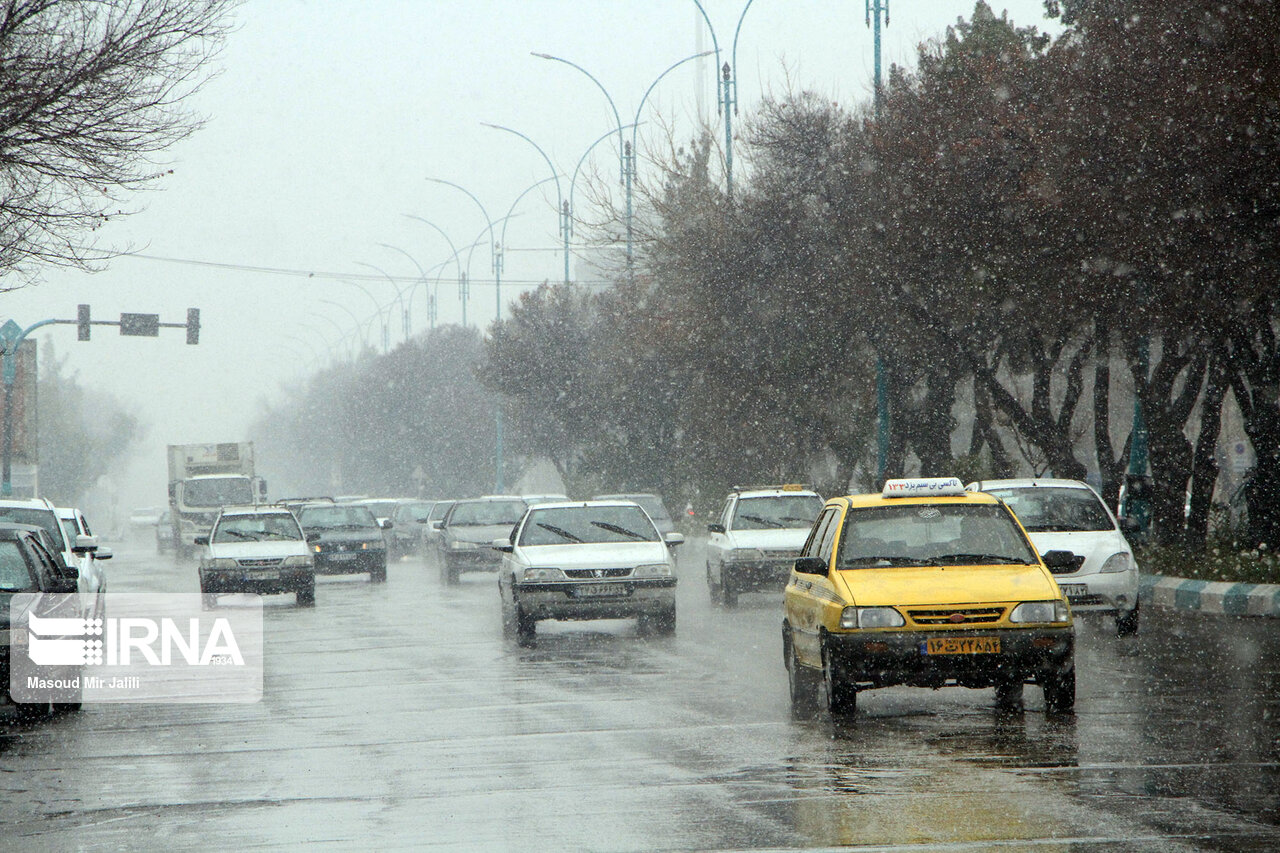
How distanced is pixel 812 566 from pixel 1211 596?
1080 cm

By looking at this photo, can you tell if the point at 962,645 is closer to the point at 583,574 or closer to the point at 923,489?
the point at 923,489

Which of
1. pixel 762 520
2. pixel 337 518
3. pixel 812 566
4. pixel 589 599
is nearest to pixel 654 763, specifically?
pixel 812 566

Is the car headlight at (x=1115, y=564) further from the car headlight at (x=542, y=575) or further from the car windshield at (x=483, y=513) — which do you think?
the car windshield at (x=483, y=513)

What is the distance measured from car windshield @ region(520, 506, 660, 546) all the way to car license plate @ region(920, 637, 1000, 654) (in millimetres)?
8913

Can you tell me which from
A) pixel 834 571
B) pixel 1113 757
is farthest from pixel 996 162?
pixel 1113 757

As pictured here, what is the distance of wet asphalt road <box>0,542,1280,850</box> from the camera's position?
7.36 meters

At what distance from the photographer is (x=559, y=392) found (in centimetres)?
5909

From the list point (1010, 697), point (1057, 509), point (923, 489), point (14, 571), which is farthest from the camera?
point (1057, 509)

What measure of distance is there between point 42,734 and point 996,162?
→ 1994 centimetres

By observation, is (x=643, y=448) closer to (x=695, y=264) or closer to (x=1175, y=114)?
(x=695, y=264)

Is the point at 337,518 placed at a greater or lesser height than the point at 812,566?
greater

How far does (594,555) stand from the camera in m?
18.7

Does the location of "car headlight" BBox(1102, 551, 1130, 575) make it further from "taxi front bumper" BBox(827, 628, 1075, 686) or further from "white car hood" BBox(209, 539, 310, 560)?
"white car hood" BBox(209, 539, 310, 560)

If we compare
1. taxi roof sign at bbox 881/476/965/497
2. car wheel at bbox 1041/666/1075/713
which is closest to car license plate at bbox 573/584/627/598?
taxi roof sign at bbox 881/476/965/497
